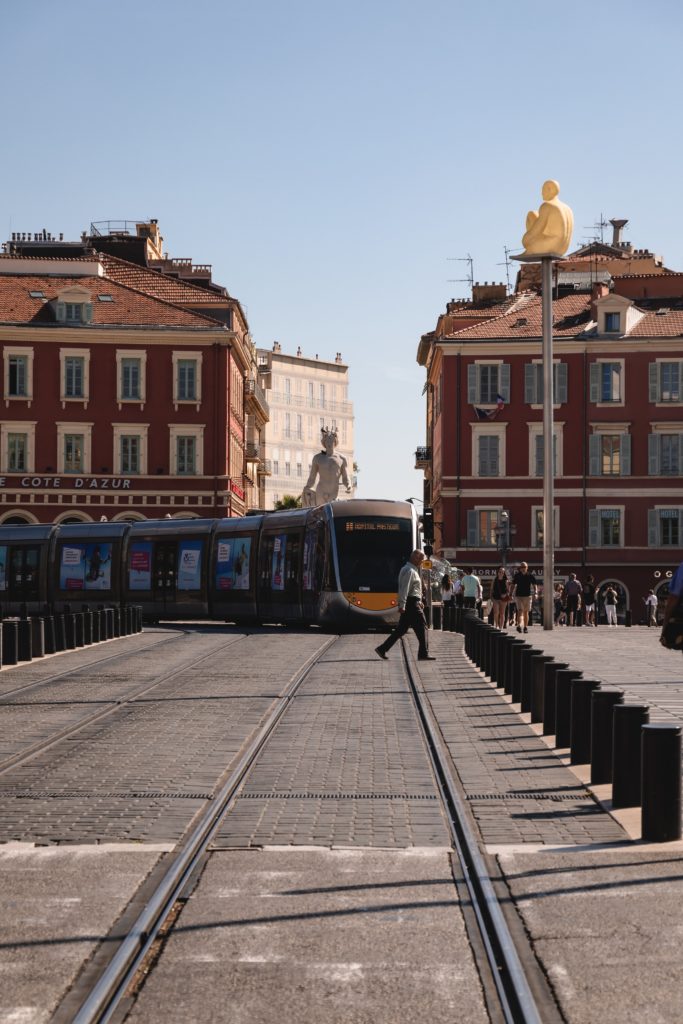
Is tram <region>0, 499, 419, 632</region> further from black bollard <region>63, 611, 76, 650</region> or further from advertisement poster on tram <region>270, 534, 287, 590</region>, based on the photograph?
Answer: black bollard <region>63, 611, 76, 650</region>

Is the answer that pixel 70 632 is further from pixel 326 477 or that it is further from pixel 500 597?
pixel 326 477

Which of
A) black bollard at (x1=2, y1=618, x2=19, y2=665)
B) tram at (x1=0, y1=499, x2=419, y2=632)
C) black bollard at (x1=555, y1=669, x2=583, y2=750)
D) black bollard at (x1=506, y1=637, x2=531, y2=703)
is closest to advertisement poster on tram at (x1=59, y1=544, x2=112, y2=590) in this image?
tram at (x1=0, y1=499, x2=419, y2=632)

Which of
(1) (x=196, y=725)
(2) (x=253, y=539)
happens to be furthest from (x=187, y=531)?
(1) (x=196, y=725)

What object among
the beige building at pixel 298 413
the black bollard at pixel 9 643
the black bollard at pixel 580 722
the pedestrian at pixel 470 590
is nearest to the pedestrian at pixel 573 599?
the pedestrian at pixel 470 590

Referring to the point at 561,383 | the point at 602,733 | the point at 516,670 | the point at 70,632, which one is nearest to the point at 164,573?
the point at 70,632

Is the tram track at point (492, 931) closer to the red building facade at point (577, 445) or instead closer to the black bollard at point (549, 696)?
the black bollard at point (549, 696)

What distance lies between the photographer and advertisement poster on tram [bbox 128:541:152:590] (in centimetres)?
4144

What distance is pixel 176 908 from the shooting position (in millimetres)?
6801

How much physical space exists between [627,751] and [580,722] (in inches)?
99.0

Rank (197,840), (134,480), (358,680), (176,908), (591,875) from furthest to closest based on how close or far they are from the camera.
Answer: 1. (134,480)
2. (358,680)
3. (197,840)
4. (591,875)
5. (176,908)

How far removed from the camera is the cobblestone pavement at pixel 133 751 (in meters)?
9.09

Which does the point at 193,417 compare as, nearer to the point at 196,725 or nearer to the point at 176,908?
the point at 196,725

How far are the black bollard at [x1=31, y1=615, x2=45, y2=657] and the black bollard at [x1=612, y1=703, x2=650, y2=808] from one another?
663 inches

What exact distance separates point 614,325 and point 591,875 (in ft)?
218
